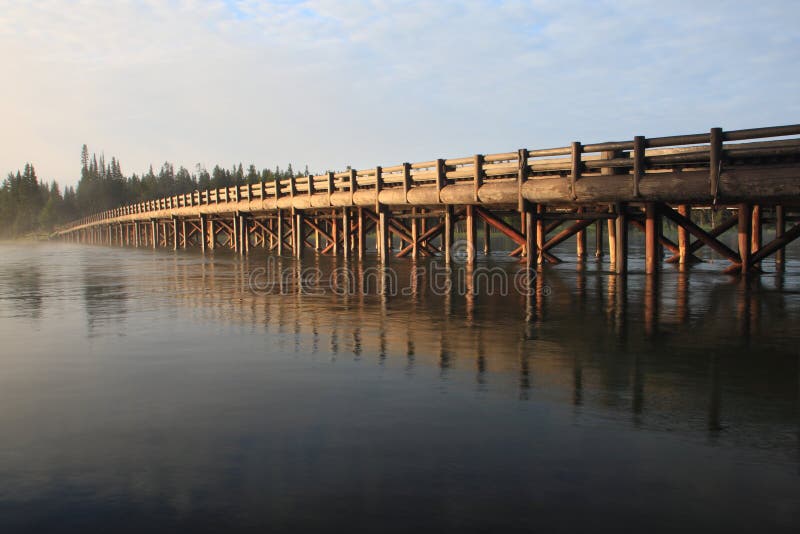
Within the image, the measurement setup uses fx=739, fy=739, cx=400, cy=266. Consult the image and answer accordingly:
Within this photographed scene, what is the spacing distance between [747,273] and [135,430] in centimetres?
1679

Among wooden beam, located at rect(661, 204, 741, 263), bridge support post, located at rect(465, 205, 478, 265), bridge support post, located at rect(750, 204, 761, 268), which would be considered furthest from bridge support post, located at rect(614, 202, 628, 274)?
bridge support post, located at rect(465, 205, 478, 265)

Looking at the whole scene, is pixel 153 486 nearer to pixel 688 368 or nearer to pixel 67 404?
pixel 67 404

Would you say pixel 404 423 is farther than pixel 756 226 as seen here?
No

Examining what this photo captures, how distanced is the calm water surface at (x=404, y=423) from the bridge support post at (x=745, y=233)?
7274 mm

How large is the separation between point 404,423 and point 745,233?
15.5m

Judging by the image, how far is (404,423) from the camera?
5539mm

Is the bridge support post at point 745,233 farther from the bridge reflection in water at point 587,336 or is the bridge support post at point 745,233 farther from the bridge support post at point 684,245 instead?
the bridge support post at point 684,245

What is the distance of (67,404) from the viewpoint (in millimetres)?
6297

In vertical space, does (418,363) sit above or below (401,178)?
below

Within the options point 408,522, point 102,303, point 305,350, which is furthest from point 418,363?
point 102,303

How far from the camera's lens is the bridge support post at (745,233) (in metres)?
18.0

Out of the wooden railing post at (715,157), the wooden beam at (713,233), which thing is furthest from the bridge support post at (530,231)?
the wooden railing post at (715,157)

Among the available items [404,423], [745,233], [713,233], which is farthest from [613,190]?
[404,423]

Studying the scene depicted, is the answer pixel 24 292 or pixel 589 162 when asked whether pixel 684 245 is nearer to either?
pixel 589 162
